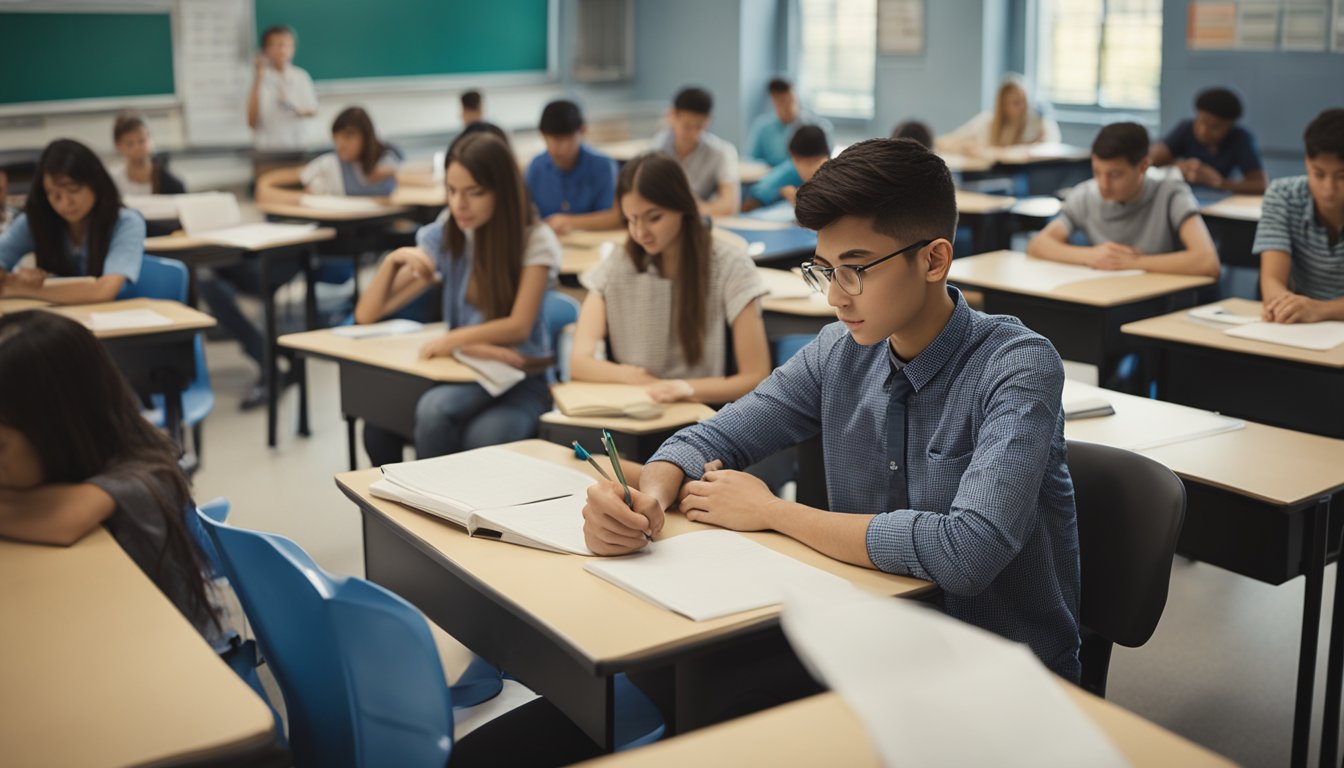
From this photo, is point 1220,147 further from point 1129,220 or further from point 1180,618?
point 1180,618

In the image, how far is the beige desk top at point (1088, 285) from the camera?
12.1ft

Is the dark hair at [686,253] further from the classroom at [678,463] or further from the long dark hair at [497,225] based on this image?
the long dark hair at [497,225]

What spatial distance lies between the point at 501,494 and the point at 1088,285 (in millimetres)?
2473

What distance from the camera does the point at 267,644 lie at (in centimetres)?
167

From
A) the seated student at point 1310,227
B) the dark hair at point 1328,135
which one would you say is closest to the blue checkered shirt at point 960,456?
the seated student at point 1310,227

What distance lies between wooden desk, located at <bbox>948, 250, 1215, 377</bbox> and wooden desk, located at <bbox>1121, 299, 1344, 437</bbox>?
11.1 inches

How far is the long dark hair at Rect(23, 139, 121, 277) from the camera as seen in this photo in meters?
3.82

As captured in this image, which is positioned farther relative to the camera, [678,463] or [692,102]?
[692,102]

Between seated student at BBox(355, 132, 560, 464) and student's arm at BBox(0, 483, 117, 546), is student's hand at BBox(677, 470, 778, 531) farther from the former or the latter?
seated student at BBox(355, 132, 560, 464)

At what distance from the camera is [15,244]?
4.00 m

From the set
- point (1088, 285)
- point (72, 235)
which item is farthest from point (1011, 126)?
A: point (72, 235)

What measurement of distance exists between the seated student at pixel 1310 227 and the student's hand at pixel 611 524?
2.30 m

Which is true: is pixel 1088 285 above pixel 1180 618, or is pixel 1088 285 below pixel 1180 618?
above

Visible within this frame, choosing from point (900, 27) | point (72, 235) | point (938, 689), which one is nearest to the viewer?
point (938, 689)
